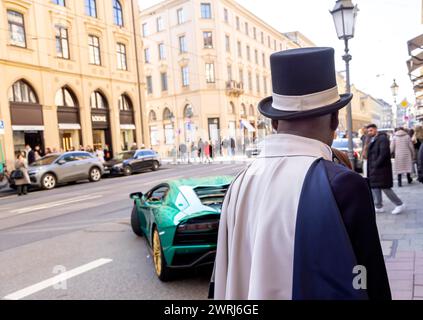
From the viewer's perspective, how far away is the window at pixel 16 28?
2125 centimetres

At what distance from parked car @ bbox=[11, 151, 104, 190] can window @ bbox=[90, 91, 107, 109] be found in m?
9.85

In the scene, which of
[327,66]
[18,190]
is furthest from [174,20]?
[327,66]

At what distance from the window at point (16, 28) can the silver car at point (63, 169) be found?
8.66 m

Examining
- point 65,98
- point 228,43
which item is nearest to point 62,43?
point 65,98

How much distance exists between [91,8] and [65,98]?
723 cm

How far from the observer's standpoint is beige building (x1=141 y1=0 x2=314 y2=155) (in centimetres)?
3597

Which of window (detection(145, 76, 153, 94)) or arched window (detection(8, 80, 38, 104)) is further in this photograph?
window (detection(145, 76, 153, 94))

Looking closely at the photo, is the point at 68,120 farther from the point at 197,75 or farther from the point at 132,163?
the point at 197,75

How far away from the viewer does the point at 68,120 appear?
24.8m

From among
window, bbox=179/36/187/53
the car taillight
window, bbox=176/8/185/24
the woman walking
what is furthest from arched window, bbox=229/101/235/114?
the car taillight

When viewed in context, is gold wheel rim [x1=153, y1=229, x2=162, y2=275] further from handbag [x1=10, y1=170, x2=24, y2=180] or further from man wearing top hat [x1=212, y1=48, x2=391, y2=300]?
handbag [x1=10, y1=170, x2=24, y2=180]

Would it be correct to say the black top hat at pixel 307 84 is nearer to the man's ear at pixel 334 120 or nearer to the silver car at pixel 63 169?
the man's ear at pixel 334 120

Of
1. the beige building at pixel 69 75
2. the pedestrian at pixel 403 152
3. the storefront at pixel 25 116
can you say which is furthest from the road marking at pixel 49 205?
the storefront at pixel 25 116
